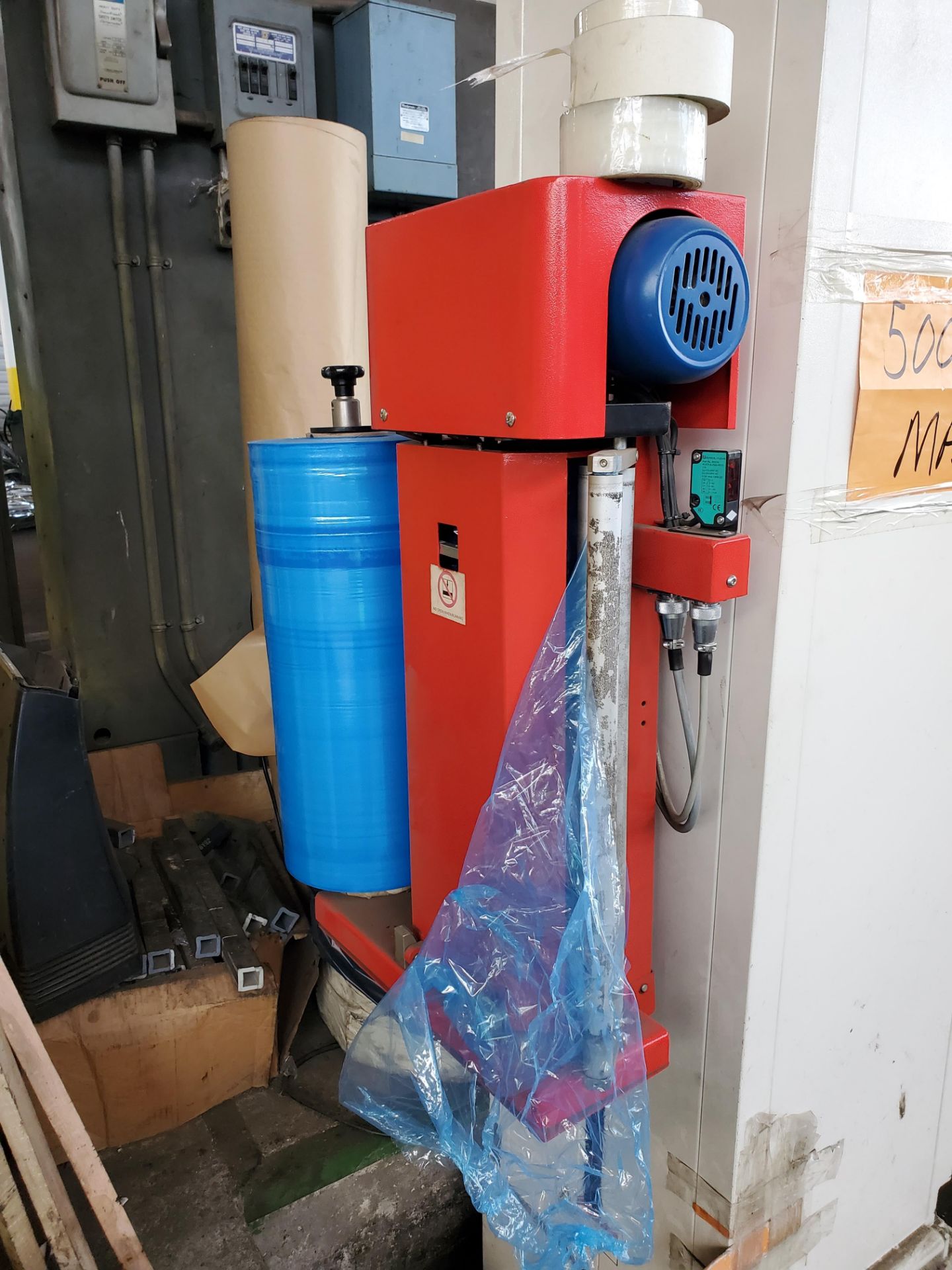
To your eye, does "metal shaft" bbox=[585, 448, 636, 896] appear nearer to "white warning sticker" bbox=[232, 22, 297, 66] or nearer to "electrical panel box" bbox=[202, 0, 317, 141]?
"electrical panel box" bbox=[202, 0, 317, 141]

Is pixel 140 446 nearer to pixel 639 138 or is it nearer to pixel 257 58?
pixel 257 58

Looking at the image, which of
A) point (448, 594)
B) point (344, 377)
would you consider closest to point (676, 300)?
point (448, 594)

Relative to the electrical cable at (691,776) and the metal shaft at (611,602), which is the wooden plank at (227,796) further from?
the metal shaft at (611,602)

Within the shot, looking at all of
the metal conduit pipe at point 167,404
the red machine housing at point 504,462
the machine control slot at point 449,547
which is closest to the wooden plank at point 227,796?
the metal conduit pipe at point 167,404

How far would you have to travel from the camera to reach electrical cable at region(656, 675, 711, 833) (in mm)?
895

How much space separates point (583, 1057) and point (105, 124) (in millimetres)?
2381

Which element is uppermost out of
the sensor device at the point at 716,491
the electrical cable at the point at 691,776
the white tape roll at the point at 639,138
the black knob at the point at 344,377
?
the white tape roll at the point at 639,138

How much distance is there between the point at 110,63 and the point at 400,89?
28.9 inches

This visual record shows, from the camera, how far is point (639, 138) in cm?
71

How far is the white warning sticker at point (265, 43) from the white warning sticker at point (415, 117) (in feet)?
1.01

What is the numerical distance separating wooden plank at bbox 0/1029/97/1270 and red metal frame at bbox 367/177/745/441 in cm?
106

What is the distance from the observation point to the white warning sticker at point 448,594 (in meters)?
0.87

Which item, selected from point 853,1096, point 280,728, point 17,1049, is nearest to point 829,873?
point 853,1096

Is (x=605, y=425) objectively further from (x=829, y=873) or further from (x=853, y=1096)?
(x=853, y=1096)
